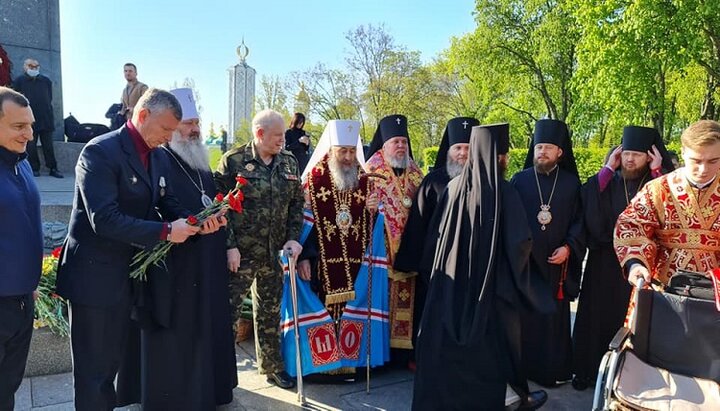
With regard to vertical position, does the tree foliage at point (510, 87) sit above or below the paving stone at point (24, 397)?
above

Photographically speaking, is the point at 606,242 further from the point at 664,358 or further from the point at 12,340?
the point at 12,340

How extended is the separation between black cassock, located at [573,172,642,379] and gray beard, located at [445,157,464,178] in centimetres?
106

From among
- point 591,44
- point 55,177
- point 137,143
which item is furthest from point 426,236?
point 591,44

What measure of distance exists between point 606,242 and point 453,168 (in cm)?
140

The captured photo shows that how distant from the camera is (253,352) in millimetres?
4969

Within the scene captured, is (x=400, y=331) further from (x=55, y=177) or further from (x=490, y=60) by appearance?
(x=490, y=60)

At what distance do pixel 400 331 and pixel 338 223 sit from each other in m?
1.15

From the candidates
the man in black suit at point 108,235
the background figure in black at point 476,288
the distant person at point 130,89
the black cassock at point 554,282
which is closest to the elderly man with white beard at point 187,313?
the man in black suit at point 108,235

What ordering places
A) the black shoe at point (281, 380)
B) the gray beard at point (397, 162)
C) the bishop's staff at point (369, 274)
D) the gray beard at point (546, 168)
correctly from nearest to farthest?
the black shoe at point (281, 380), the bishop's staff at point (369, 274), the gray beard at point (546, 168), the gray beard at point (397, 162)

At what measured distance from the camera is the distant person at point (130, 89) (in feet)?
28.2

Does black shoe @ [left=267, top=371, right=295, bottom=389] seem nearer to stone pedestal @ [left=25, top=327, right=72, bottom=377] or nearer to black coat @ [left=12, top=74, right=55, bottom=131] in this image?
stone pedestal @ [left=25, top=327, right=72, bottom=377]

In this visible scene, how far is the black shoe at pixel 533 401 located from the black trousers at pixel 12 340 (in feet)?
10.3

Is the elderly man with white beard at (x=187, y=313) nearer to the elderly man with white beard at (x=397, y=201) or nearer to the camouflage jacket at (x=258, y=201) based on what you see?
the camouflage jacket at (x=258, y=201)

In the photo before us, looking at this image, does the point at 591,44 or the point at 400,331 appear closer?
the point at 400,331
